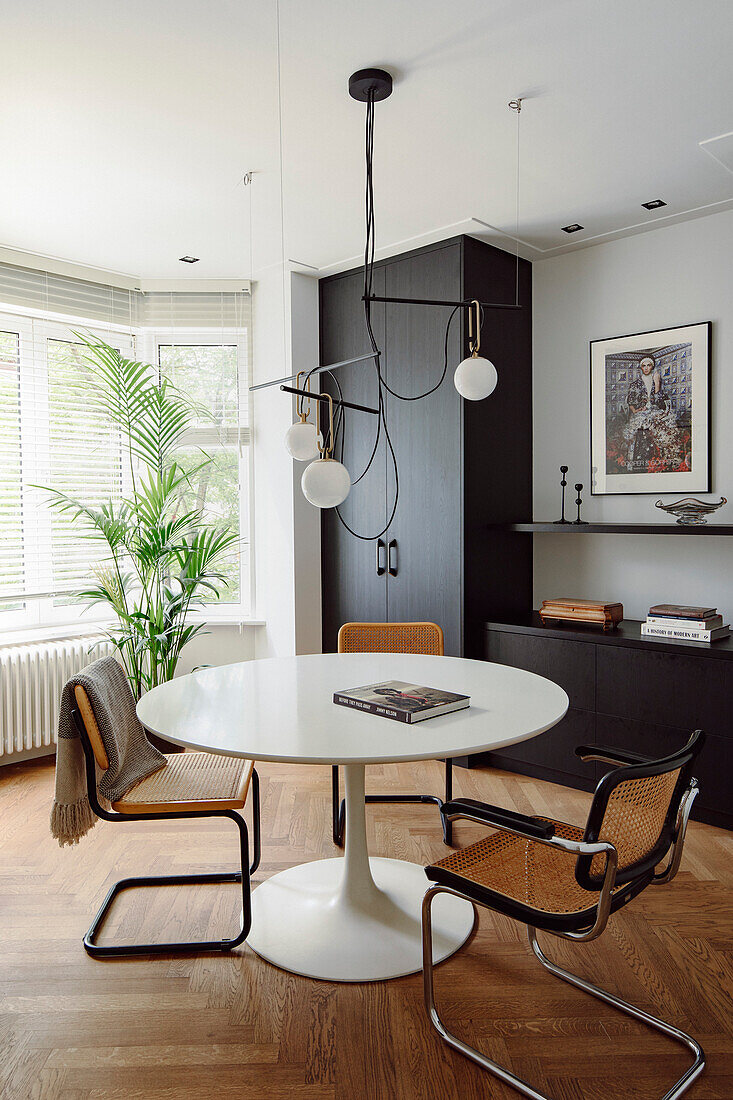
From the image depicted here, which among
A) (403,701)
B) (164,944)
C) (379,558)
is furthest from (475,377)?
(164,944)

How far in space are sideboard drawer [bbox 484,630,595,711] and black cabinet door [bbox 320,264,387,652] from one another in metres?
0.69

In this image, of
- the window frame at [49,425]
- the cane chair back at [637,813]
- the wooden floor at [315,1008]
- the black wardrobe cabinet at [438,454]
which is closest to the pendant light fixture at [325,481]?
the cane chair back at [637,813]

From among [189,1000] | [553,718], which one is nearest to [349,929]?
[189,1000]

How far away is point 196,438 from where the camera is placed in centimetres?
440

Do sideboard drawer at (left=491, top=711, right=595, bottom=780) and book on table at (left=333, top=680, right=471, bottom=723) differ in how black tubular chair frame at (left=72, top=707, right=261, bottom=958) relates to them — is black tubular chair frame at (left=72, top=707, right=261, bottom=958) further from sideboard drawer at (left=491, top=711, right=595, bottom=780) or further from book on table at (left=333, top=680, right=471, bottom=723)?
sideboard drawer at (left=491, top=711, right=595, bottom=780)

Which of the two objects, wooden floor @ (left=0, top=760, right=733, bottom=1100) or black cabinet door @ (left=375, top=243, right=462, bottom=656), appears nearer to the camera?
wooden floor @ (left=0, top=760, right=733, bottom=1100)

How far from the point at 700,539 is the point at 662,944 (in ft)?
6.05

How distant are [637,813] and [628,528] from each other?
1905 millimetres

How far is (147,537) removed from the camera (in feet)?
12.7

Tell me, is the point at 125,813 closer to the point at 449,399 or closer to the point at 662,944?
the point at 662,944

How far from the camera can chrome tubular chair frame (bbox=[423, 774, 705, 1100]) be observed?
58.9 inches

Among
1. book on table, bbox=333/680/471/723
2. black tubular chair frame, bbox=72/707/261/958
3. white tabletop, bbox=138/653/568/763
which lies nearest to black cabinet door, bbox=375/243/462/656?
white tabletop, bbox=138/653/568/763

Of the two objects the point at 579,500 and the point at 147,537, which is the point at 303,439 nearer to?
the point at 147,537

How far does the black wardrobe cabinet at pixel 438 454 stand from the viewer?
366 cm
